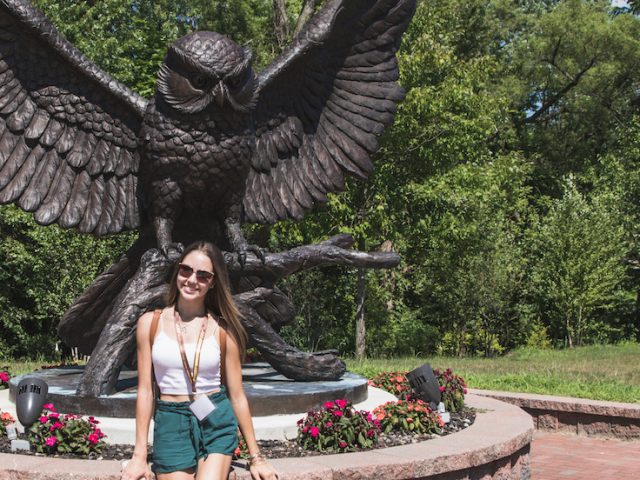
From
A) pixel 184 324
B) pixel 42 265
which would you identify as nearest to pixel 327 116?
pixel 184 324

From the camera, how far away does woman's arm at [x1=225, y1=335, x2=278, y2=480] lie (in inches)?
125

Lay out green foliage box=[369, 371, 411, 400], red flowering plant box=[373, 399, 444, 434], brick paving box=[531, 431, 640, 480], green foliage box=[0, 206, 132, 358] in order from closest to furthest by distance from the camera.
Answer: red flowering plant box=[373, 399, 444, 434] < brick paving box=[531, 431, 640, 480] < green foliage box=[369, 371, 411, 400] < green foliage box=[0, 206, 132, 358]

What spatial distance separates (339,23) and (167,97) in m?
1.56

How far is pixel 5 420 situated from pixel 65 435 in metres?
0.73

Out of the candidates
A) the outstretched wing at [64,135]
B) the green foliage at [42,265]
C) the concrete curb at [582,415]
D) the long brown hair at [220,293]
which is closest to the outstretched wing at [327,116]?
the outstretched wing at [64,135]

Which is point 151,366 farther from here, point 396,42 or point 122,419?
point 396,42

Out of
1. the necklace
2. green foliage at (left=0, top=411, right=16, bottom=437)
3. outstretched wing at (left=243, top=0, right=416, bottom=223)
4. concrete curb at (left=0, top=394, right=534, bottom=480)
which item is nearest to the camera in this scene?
the necklace

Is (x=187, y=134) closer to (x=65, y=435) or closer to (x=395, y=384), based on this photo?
(x=65, y=435)

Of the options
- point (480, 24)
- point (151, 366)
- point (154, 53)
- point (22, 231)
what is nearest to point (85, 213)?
point (151, 366)

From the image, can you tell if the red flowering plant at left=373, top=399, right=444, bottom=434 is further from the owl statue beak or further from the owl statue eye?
the owl statue eye

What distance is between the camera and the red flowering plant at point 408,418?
550cm

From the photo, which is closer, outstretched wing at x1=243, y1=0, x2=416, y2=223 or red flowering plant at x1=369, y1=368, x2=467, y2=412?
red flowering plant at x1=369, y1=368, x2=467, y2=412

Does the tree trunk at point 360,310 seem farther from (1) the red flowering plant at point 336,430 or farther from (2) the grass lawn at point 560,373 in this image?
(1) the red flowering plant at point 336,430

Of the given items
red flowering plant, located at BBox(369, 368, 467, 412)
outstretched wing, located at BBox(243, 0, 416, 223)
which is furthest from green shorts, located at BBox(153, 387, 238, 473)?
outstretched wing, located at BBox(243, 0, 416, 223)
